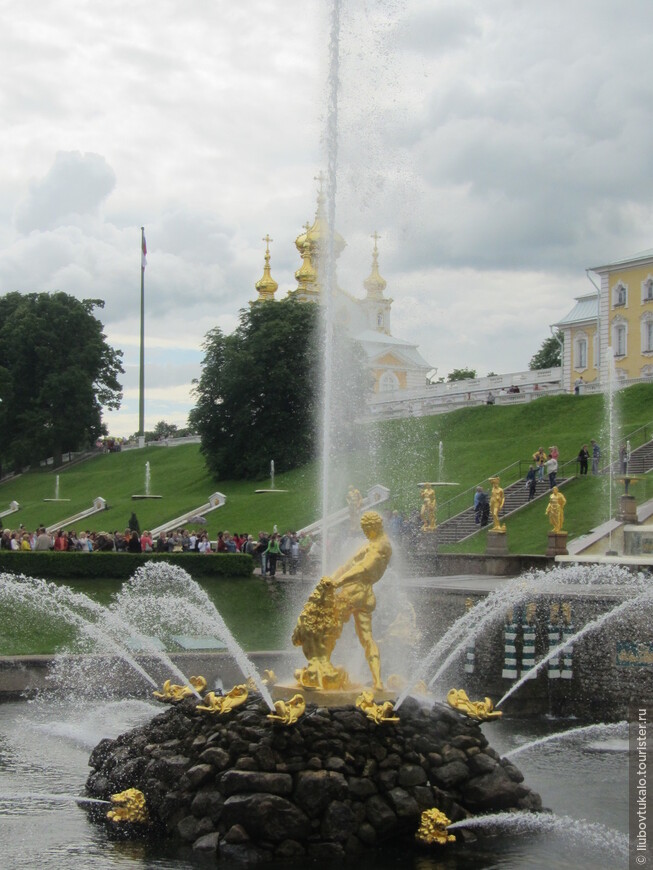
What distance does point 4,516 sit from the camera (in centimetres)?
5347

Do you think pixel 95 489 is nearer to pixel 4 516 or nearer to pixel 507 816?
pixel 4 516

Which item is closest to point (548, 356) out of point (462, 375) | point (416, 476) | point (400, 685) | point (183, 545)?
point (462, 375)

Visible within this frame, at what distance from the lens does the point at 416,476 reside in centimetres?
4247

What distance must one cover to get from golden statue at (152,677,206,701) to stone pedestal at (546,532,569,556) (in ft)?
48.7

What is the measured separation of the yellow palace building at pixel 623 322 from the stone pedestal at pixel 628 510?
1150 inches

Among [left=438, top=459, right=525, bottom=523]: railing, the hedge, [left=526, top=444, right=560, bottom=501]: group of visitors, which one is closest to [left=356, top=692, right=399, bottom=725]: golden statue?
the hedge

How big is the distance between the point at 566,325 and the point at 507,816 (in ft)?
188

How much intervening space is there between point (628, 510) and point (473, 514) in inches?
232

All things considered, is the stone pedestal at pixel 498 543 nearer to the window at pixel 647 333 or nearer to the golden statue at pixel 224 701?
the golden statue at pixel 224 701

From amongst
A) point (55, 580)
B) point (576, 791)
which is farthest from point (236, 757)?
point (55, 580)

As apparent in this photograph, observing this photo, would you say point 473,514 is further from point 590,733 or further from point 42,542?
point 590,733

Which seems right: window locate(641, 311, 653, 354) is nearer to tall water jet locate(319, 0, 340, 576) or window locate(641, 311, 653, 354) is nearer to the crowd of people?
the crowd of people

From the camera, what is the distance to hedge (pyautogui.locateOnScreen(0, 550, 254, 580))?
86.8 ft

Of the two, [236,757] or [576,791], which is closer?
[236,757]
